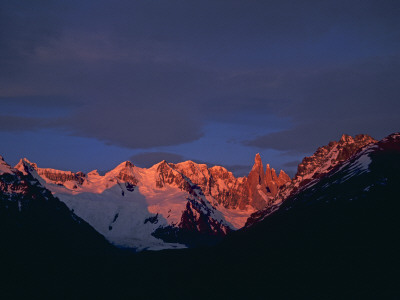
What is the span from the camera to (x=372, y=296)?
125 meters

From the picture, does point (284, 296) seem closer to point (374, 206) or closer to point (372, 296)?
point (372, 296)

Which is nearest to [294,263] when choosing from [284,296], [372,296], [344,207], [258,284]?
Answer: [258,284]

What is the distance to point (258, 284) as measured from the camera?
176 m

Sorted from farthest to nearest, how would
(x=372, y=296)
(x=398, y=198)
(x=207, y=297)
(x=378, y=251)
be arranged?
(x=207, y=297)
(x=398, y=198)
(x=378, y=251)
(x=372, y=296)

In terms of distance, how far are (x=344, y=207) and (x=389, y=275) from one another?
221 feet

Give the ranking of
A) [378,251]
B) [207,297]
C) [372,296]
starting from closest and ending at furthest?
[372,296] < [378,251] < [207,297]

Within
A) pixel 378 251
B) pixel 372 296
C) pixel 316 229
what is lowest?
pixel 372 296

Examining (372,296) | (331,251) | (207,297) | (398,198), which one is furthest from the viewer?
(207,297)

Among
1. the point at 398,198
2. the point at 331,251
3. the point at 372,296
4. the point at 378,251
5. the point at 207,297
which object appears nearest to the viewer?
the point at 372,296

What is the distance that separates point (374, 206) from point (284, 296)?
49.4 m

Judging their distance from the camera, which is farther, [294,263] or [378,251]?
[294,263]

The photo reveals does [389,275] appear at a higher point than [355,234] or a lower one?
lower

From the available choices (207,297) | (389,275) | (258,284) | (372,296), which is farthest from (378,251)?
(207,297)

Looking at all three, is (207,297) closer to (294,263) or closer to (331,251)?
(294,263)
